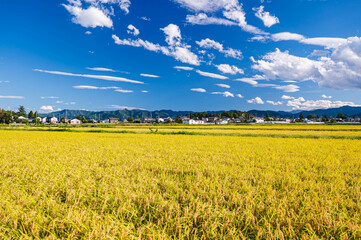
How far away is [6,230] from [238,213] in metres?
3.27

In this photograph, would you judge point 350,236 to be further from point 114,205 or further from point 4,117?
point 4,117

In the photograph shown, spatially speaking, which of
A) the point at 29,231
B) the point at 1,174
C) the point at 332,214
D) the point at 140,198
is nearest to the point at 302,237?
the point at 332,214

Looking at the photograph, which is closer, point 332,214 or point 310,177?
point 332,214

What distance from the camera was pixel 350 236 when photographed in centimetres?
249

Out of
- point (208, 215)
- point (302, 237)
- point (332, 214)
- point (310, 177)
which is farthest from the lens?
point (310, 177)

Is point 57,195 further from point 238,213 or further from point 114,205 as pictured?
point 238,213

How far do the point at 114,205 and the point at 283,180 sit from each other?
4.15m

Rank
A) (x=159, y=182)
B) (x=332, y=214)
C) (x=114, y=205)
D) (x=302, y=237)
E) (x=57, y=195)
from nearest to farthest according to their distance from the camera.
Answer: (x=302, y=237) < (x=332, y=214) < (x=114, y=205) < (x=57, y=195) < (x=159, y=182)

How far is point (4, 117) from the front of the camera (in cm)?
11694

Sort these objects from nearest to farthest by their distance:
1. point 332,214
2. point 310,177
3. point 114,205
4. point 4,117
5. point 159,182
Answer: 1. point 332,214
2. point 114,205
3. point 159,182
4. point 310,177
5. point 4,117

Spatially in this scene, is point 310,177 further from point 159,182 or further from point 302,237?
point 159,182

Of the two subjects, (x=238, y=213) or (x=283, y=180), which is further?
(x=283, y=180)

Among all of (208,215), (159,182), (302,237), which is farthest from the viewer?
(159,182)

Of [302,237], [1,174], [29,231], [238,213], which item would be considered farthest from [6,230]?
[1,174]
